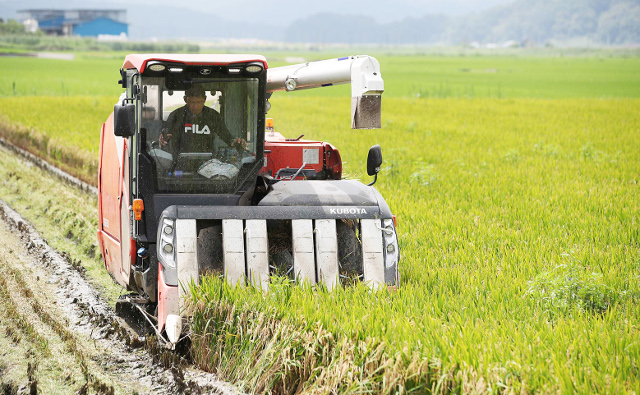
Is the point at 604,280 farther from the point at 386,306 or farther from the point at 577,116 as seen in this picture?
the point at 577,116

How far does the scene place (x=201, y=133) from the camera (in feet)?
20.0

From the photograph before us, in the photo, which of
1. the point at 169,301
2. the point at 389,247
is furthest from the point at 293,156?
the point at 169,301

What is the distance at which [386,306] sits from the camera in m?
4.94

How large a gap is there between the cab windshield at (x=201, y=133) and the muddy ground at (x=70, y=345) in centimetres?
141

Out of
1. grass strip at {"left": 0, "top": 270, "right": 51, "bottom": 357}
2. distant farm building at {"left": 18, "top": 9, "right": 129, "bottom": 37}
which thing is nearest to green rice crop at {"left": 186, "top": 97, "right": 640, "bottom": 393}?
grass strip at {"left": 0, "top": 270, "right": 51, "bottom": 357}

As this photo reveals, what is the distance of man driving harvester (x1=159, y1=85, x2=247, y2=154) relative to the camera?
6004 mm

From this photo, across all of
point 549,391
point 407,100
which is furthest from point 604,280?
point 407,100

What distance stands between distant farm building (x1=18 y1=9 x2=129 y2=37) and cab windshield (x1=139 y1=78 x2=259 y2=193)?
150 m

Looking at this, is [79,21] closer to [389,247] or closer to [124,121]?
[124,121]

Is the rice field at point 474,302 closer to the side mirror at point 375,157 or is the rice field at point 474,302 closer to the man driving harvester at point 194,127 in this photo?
the side mirror at point 375,157

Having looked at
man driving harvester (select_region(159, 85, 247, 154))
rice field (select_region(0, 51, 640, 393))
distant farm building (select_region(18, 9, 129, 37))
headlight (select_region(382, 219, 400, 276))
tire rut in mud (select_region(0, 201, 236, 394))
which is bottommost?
tire rut in mud (select_region(0, 201, 236, 394))

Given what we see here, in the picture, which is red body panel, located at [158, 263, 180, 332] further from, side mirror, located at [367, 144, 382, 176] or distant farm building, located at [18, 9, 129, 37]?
distant farm building, located at [18, 9, 129, 37]

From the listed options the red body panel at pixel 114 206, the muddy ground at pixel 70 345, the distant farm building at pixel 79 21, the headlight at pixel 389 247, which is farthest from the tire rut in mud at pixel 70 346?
the distant farm building at pixel 79 21

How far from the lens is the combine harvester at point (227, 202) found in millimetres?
5508
